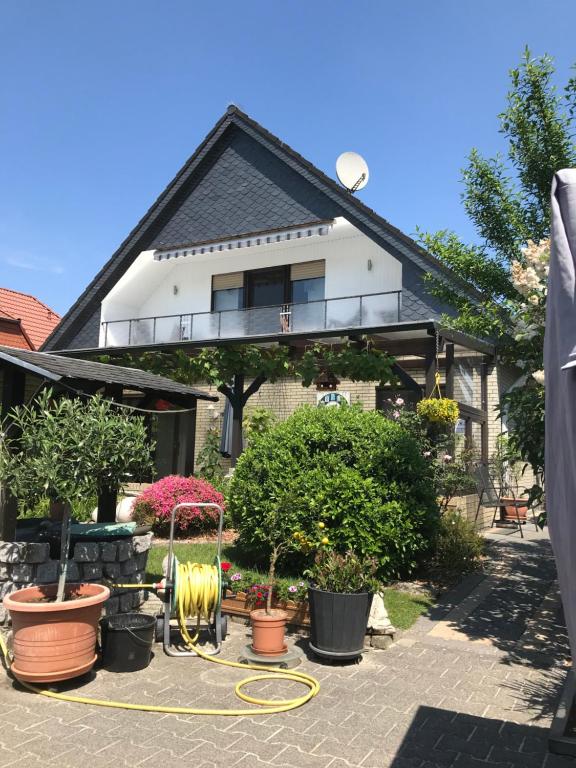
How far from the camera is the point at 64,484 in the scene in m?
5.07

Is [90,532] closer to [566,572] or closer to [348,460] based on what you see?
[348,460]

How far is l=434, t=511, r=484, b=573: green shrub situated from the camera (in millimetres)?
8312

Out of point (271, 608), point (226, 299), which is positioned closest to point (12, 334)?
point (226, 299)

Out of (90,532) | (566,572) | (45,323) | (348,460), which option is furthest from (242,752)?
(45,323)

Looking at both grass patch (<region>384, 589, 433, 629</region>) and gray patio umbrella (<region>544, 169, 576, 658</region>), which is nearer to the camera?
gray patio umbrella (<region>544, 169, 576, 658</region>)

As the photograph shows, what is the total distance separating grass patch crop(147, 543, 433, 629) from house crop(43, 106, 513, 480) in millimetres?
5914

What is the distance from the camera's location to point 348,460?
307 inches

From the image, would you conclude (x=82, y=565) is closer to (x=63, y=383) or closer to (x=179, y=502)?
(x=63, y=383)

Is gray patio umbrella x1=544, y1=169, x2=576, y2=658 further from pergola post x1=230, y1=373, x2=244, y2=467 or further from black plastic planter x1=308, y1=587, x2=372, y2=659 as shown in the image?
pergola post x1=230, y1=373, x2=244, y2=467

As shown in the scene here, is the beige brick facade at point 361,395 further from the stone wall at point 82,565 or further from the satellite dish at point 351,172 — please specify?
the stone wall at point 82,565

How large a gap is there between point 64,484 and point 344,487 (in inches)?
138

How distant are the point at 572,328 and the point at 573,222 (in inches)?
13.1

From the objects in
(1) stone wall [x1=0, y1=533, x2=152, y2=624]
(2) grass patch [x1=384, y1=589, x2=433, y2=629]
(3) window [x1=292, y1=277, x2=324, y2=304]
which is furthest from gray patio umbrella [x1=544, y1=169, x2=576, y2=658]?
(3) window [x1=292, y1=277, x2=324, y2=304]

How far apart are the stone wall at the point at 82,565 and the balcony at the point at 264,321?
→ 8.44 m
